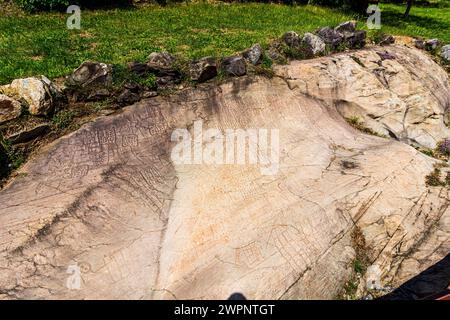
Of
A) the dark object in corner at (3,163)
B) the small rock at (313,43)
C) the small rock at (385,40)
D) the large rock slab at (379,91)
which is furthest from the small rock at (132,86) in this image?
the small rock at (385,40)

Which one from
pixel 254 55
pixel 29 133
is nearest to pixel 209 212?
pixel 29 133

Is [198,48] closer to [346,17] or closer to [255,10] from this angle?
[255,10]

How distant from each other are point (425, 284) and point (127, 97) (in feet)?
22.0

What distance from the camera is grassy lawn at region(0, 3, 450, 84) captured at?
9891 millimetres

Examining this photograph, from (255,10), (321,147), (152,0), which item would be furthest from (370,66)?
(152,0)

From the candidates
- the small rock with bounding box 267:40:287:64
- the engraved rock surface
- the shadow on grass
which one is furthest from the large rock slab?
the shadow on grass

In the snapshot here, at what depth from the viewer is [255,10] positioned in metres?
17.9

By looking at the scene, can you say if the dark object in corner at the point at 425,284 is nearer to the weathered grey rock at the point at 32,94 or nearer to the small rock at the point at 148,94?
the small rock at the point at 148,94

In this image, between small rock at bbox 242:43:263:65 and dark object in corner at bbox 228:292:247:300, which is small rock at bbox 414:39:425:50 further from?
dark object in corner at bbox 228:292:247:300

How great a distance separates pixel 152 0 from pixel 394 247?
14.7m

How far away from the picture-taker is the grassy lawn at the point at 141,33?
989 cm

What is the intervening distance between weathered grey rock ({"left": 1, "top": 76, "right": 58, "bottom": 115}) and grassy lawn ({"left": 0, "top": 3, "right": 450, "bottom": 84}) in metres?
1.00

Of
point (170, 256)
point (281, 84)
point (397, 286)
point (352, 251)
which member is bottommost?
point (397, 286)

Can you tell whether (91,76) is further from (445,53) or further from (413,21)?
(413,21)
